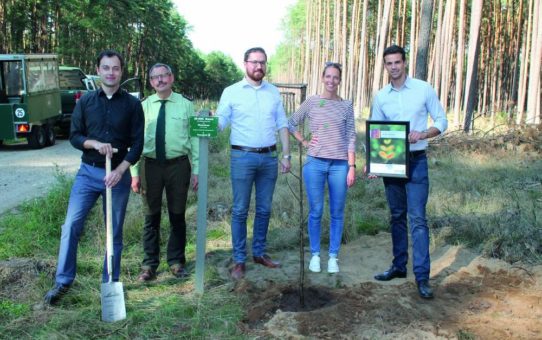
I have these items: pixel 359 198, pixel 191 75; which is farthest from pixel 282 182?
pixel 191 75

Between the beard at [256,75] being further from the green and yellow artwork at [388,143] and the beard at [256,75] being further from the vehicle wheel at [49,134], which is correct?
the vehicle wheel at [49,134]

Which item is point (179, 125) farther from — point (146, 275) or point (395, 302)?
point (395, 302)

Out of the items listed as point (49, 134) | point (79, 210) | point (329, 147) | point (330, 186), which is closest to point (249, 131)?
point (329, 147)

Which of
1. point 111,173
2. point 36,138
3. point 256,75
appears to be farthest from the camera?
point 36,138

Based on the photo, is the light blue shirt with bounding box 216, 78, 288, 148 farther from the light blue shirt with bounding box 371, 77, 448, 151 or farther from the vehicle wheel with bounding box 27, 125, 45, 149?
the vehicle wheel with bounding box 27, 125, 45, 149

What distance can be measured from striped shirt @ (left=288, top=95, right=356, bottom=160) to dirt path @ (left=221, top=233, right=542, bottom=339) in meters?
1.19

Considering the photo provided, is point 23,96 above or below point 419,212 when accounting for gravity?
above

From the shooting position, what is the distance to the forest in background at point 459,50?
596 inches

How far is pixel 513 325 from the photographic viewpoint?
381 centimetres

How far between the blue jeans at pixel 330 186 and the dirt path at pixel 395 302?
43 cm

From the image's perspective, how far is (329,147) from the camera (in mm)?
4836

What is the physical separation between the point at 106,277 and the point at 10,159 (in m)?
9.23

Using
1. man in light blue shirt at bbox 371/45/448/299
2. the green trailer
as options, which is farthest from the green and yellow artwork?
the green trailer

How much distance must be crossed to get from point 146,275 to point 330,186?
193 cm
